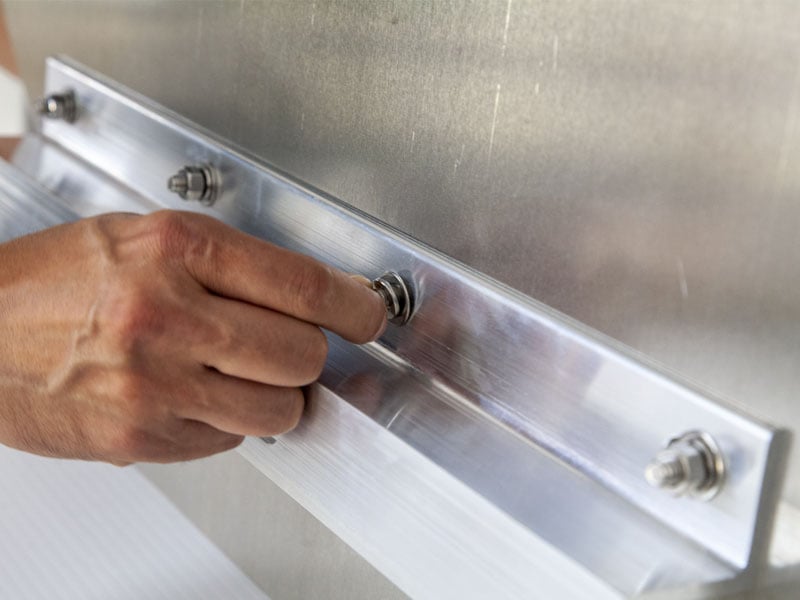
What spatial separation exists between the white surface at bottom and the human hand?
0.52 feet

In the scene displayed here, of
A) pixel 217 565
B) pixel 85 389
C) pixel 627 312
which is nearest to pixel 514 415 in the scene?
pixel 627 312

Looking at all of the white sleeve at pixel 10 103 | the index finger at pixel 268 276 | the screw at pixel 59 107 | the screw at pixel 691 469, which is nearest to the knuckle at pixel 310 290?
the index finger at pixel 268 276

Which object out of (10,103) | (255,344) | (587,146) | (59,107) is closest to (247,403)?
(255,344)

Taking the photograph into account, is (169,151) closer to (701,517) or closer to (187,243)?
(187,243)

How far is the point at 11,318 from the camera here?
477 mm

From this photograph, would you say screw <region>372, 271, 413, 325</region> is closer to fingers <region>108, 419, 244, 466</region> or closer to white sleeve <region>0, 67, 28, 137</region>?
fingers <region>108, 419, 244, 466</region>

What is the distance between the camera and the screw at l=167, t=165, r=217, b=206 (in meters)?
0.61

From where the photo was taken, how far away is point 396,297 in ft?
1.58

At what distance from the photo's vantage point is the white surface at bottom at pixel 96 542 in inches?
23.3

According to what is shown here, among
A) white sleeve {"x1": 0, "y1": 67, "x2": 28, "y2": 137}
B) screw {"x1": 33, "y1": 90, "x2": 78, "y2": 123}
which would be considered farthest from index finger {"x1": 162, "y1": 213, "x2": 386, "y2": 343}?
white sleeve {"x1": 0, "y1": 67, "x2": 28, "y2": 137}

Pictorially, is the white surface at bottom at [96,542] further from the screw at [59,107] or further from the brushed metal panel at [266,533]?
the screw at [59,107]

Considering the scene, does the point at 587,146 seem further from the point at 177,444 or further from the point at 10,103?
the point at 10,103

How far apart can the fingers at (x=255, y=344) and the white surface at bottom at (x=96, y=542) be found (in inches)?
8.5

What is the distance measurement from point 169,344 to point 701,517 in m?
0.21
